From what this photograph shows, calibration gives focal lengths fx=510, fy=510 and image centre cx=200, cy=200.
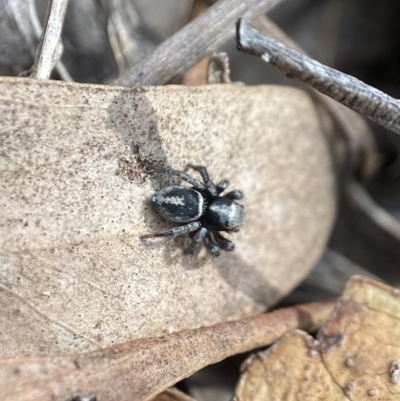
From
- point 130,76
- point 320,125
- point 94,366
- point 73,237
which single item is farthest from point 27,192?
point 320,125

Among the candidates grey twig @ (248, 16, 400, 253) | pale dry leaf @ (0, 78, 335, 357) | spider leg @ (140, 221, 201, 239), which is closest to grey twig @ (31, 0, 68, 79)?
pale dry leaf @ (0, 78, 335, 357)

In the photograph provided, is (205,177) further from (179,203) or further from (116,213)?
(116,213)

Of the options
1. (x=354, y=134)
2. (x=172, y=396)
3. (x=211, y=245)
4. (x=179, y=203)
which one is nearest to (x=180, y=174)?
(x=179, y=203)

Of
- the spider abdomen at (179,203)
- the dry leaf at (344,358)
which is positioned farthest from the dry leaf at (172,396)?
the spider abdomen at (179,203)

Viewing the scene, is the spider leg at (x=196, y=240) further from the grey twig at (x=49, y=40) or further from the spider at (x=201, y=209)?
the grey twig at (x=49, y=40)

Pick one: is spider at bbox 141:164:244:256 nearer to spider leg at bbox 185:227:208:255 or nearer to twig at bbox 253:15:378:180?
spider leg at bbox 185:227:208:255
